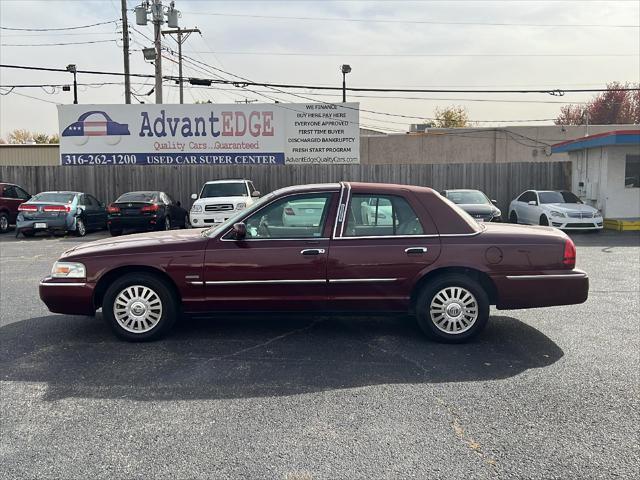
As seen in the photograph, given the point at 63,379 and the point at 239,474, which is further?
the point at 63,379

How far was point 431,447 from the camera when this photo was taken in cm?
349

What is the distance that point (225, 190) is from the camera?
17031 millimetres

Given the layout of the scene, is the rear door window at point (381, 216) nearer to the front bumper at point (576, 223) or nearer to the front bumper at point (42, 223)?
the front bumper at point (576, 223)

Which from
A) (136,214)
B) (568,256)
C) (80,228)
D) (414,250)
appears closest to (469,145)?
(136,214)

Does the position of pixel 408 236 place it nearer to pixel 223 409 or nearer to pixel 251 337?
pixel 251 337

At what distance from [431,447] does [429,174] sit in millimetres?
19408

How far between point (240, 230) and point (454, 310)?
2228mm

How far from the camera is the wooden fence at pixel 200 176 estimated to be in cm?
2216

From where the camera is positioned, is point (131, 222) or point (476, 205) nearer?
point (476, 205)

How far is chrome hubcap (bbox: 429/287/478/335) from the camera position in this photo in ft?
18.2

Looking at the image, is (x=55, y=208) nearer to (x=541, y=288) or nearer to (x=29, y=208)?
(x=29, y=208)

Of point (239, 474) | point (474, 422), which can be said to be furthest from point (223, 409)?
point (474, 422)

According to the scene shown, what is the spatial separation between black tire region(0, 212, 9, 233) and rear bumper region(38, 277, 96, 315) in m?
14.8

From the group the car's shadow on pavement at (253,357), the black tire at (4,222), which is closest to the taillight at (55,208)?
the black tire at (4,222)
